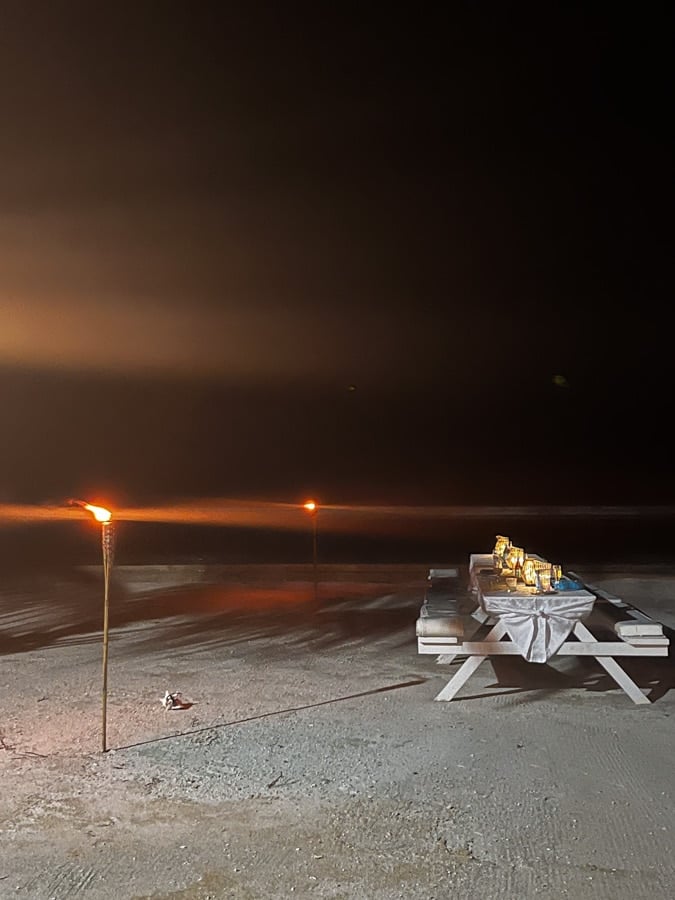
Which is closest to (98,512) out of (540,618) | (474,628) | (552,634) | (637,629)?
(540,618)

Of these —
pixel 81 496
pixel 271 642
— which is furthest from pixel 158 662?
pixel 81 496

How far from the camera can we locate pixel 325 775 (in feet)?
15.6

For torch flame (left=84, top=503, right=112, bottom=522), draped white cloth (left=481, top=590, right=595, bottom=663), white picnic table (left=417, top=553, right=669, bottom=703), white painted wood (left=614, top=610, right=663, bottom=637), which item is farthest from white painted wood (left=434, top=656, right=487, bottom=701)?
torch flame (left=84, top=503, right=112, bottom=522)

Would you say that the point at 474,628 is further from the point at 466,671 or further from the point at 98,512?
the point at 98,512

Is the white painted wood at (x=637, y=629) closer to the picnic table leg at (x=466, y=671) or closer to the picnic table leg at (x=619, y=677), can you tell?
the picnic table leg at (x=619, y=677)

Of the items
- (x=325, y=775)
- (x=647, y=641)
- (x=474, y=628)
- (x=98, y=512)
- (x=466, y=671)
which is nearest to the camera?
(x=325, y=775)

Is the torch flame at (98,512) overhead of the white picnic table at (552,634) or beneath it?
overhead

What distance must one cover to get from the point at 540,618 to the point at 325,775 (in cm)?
219

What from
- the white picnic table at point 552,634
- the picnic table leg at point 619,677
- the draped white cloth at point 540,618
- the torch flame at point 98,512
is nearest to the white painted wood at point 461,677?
the white picnic table at point 552,634

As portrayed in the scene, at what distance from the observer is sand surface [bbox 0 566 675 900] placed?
3545mm

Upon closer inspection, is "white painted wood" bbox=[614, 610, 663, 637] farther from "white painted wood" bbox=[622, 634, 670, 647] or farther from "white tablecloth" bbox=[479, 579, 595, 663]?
"white tablecloth" bbox=[479, 579, 595, 663]

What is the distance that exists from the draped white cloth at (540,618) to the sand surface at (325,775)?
0.47 metres

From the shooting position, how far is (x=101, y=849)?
149 inches

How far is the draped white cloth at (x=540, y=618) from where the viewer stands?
614 centimetres
